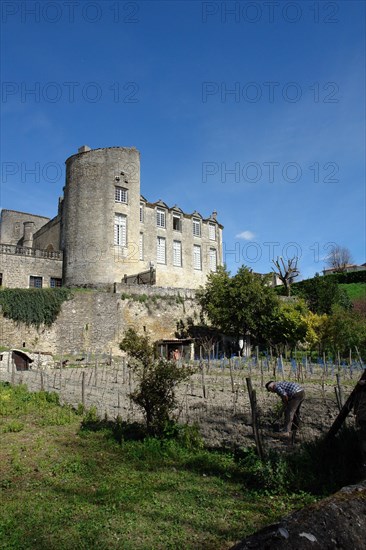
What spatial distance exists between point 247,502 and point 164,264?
32.0 metres

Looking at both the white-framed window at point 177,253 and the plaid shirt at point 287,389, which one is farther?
the white-framed window at point 177,253

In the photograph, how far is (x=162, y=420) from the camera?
841 cm

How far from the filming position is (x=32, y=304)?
24.4 m

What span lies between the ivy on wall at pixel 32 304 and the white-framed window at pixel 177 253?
564 inches

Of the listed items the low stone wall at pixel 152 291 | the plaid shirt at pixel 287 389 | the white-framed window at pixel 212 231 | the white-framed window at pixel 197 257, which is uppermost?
the white-framed window at pixel 212 231

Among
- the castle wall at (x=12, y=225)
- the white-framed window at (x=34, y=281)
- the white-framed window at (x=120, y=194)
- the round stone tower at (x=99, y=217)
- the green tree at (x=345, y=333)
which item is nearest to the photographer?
the green tree at (x=345, y=333)

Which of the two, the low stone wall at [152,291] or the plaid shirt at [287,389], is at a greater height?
the low stone wall at [152,291]

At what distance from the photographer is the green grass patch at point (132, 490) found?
15.4ft

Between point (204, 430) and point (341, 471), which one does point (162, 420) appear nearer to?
point (204, 430)

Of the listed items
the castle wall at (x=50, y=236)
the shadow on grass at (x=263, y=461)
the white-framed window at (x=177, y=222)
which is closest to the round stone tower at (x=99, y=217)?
the castle wall at (x=50, y=236)

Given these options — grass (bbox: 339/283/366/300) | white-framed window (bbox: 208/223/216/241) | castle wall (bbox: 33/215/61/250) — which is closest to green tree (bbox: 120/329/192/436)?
castle wall (bbox: 33/215/61/250)

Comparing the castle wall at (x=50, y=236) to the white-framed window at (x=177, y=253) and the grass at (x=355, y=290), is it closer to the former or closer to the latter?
the white-framed window at (x=177, y=253)

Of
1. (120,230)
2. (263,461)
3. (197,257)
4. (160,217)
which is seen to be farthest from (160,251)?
(263,461)

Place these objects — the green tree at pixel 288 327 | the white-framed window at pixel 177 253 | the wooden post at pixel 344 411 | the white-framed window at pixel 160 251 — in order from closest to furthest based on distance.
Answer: the wooden post at pixel 344 411 → the green tree at pixel 288 327 → the white-framed window at pixel 160 251 → the white-framed window at pixel 177 253
